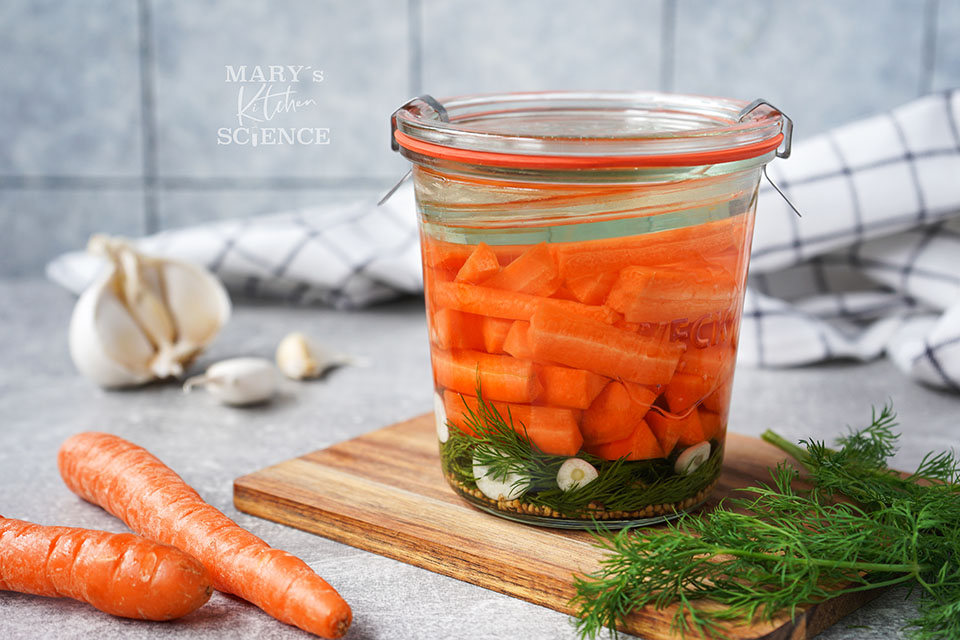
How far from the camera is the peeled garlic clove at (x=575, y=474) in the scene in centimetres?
74

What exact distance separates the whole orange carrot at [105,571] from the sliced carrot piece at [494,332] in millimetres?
255

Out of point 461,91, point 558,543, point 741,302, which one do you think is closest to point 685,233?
point 741,302

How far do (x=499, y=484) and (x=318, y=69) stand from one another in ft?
4.86

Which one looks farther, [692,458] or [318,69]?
[318,69]

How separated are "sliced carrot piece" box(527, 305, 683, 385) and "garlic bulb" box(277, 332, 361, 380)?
69cm

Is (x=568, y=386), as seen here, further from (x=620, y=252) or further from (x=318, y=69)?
(x=318, y=69)

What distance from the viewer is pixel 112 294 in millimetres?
1296

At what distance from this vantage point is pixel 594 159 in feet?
2.25

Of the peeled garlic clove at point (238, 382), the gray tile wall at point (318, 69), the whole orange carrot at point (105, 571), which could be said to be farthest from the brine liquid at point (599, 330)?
the gray tile wall at point (318, 69)

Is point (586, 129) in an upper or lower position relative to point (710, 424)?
upper

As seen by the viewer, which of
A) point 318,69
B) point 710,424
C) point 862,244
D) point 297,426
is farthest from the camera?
point 318,69

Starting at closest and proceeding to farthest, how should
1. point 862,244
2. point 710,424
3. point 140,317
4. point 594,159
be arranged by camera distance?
1. point 594,159
2. point 710,424
3. point 140,317
4. point 862,244

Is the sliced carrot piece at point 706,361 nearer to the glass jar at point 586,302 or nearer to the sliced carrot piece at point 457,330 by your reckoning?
the glass jar at point 586,302

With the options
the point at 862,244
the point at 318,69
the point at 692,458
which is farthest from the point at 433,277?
the point at 318,69
